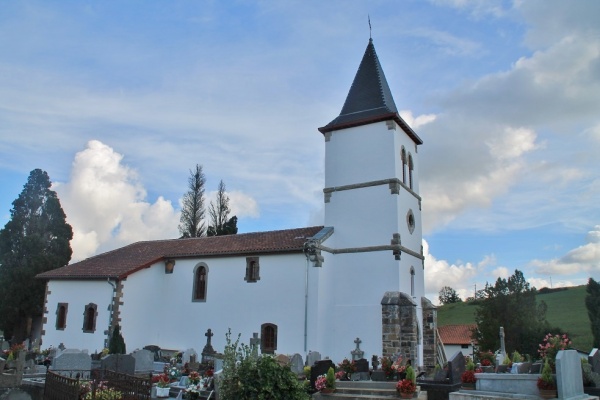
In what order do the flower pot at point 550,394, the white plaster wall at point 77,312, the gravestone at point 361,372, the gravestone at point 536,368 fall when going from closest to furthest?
the flower pot at point 550,394 → the gravestone at point 536,368 → the gravestone at point 361,372 → the white plaster wall at point 77,312

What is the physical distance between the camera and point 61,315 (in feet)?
84.8

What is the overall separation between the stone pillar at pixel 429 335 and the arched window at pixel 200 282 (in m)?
10.8

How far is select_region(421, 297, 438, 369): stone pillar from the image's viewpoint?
21.9 m

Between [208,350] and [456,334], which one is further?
[456,334]

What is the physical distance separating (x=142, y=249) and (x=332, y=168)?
12.4m

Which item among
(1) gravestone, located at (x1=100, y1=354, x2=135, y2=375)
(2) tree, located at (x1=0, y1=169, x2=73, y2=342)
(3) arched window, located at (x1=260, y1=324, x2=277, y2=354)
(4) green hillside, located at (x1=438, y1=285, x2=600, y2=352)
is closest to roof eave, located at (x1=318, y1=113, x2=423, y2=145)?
(3) arched window, located at (x1=260, y1=324, x2=277, y2=354)

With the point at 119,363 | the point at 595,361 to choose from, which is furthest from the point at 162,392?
the point at 595,361

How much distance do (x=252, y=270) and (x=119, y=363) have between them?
8944 millimetres

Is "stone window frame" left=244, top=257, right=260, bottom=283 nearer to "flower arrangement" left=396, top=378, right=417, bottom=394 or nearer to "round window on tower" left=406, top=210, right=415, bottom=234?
"round window on tower" left=406, top=210, right=415, bottom=234

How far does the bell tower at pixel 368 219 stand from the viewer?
20719 millimetres

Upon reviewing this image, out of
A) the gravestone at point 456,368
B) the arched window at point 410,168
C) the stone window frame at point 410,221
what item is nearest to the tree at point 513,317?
the stone window frame at point 410,221

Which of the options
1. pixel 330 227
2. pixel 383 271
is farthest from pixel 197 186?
pixel 383 271

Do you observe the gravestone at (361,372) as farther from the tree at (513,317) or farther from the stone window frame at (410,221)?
the tree at (513,317)

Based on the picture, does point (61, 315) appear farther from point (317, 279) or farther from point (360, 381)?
point (360, 381)
